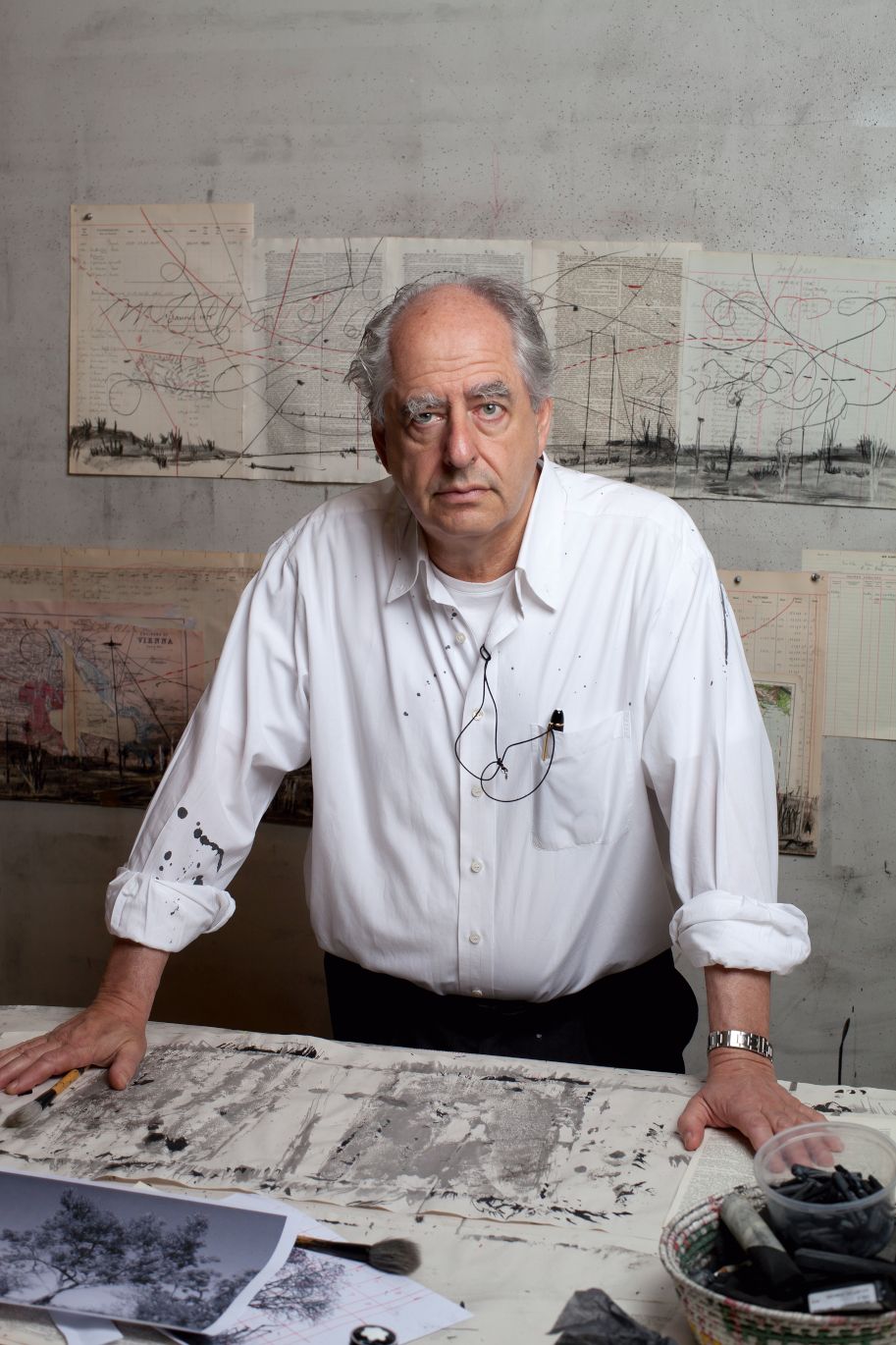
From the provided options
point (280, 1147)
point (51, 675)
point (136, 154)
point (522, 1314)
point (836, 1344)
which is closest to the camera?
point (836, 1344)

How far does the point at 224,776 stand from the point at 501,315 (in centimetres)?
74

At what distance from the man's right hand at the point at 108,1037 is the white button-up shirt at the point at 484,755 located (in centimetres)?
4

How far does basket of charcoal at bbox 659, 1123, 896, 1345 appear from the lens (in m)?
0.84

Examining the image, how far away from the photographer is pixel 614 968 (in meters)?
1.70

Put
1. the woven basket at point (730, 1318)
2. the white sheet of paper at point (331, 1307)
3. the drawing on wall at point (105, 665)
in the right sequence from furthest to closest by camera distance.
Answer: the drawing on wall at point (105, 665), the white sheet of paper at point (331, 1307), the woven basket at point (730, 1318)

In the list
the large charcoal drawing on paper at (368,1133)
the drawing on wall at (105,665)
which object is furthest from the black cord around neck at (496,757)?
the drawing on wall at (105,665)

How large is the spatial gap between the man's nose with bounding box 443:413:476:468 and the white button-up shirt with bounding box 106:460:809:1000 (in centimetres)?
16

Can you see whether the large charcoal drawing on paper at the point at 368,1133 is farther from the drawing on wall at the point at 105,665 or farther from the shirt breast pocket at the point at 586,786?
the drawing on wall at the point at 105,665

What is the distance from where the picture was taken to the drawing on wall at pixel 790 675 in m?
2.59

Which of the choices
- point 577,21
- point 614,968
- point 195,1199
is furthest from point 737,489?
point 195,1199

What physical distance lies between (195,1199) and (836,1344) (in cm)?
57

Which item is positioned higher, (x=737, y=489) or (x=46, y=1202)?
(x=737, y=489)

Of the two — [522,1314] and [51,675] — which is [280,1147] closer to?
[522,1314]

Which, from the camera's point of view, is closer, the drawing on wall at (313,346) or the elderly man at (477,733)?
the elderly man at (477,733)
